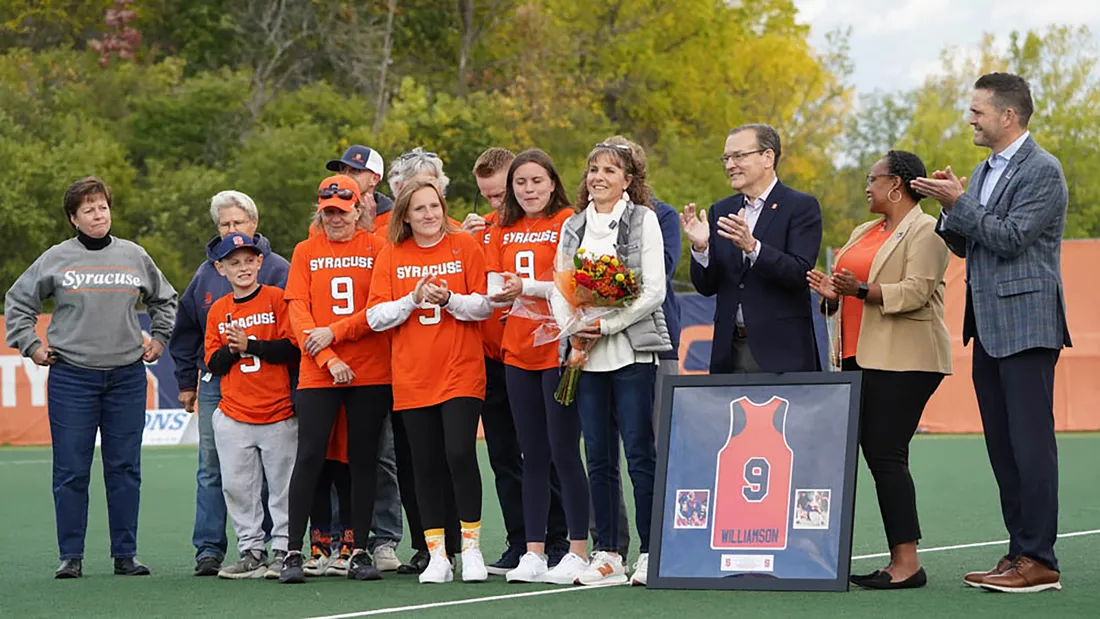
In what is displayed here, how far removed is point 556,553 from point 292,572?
4.45 feet

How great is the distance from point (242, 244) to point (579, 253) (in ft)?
6.24

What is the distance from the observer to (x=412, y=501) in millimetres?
8141

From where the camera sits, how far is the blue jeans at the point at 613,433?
7180 millimetres

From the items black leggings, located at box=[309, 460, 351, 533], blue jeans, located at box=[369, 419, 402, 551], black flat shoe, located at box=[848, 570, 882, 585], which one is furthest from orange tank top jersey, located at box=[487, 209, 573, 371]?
black flat shoe, located at box=[848, 570, 882, 585]

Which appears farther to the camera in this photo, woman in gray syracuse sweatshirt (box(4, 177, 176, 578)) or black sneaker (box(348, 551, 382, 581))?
woman in gray syracuse sweatshirt (box(4, 177, 176, 578))

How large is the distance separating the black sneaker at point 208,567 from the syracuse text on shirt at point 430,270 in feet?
6.11

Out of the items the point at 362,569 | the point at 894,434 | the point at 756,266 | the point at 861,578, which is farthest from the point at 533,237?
the point at 861,578

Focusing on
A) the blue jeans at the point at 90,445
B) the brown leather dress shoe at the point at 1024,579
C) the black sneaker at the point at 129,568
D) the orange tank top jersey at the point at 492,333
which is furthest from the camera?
the blue jeans at the point at 90,445

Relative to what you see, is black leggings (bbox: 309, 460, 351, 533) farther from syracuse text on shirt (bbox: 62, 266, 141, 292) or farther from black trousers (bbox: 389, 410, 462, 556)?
syracuse text on shirt (bbox: 62, 266, 141, 292)

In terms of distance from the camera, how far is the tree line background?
32.2m

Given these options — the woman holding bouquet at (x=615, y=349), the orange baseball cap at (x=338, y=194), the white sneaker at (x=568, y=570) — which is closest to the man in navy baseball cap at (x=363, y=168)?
the orange baseball cap at (x=338, y=194)

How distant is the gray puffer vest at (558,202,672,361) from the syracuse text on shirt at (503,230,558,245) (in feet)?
0.69

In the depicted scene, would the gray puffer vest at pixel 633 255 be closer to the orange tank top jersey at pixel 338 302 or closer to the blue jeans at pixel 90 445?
the orange tank top jersey at pixel 338 302

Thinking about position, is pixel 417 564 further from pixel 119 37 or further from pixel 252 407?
pixel 119 37
